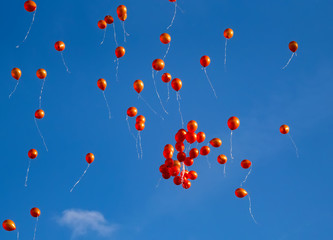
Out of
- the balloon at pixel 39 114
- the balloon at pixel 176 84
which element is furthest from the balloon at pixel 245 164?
the balloon at pixel 39 114

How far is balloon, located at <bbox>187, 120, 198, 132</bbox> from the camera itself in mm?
11250

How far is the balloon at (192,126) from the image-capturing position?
1125 cm

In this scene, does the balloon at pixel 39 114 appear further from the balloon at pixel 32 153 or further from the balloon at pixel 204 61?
the balloon at pixel 204 61

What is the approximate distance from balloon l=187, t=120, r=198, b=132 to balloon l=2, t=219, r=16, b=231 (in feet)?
15.6

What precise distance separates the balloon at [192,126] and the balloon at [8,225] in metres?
4.76

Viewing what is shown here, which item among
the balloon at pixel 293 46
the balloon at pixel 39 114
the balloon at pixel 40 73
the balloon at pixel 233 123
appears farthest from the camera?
the balloon at pixel 39 114

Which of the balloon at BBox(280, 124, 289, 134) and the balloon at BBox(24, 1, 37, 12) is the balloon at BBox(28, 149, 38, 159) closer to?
the balloon at BBox(24, 1, 37, 12)

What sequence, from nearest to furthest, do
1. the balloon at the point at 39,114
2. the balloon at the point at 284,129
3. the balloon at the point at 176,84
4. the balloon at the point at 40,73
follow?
the balloon at the point at 176,84, the balloon at the point at 40,73, the balloon at the point at 39,114, the balloon at the point at 284,129

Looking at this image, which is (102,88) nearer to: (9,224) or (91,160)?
(91,160)

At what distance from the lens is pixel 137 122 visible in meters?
11.7

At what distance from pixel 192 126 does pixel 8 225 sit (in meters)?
4.93

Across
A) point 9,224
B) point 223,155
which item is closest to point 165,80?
point 223,155

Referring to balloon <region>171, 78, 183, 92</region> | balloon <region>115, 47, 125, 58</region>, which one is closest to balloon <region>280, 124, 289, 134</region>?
balloon <region>171, 78, 183, 92</region>

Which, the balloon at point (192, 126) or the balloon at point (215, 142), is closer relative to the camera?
the balloon at point (192, 126)
